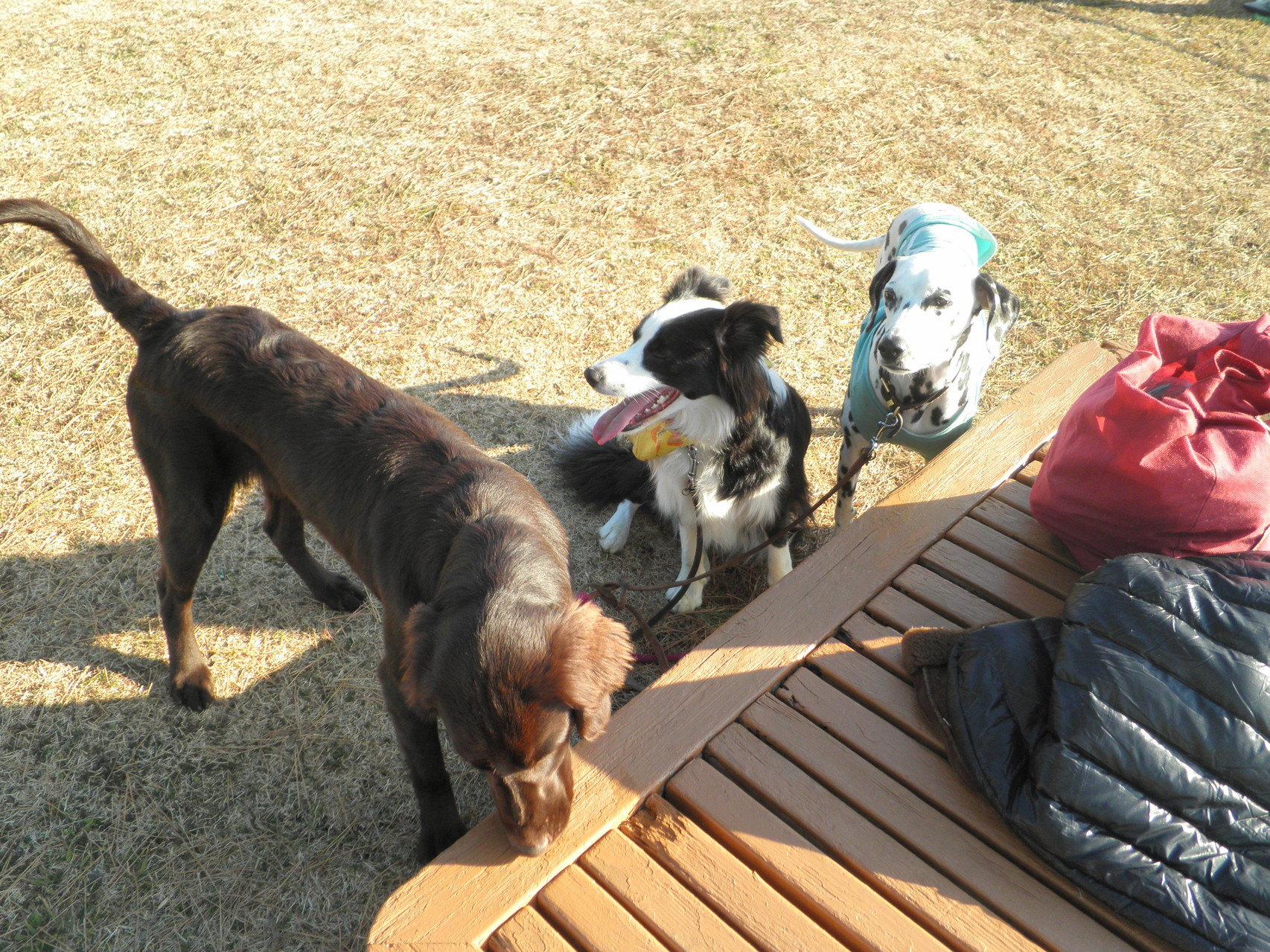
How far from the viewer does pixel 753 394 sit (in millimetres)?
2820

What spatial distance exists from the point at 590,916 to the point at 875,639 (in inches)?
46.4

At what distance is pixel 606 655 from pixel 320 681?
5.95ft

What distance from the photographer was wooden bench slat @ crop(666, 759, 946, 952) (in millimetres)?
1818

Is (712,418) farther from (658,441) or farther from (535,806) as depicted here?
(535,806)

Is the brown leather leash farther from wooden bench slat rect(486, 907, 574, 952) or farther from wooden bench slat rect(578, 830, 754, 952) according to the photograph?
wooden bench slat rect(486, 907, 574, 952)

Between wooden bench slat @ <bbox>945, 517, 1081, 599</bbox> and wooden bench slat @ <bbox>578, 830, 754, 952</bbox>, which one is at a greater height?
wooden bench slat @ <bbox>945, 517, 1081, 599</bbox>

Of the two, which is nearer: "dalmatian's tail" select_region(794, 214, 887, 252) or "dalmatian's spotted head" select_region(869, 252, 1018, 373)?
"dalmatian's spotted head" select_region(869, 252, 1018, 373)

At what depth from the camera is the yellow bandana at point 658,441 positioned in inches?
117

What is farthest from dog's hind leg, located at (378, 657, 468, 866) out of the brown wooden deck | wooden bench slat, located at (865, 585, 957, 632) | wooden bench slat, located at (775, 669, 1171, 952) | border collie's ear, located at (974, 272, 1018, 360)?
border collie's ear, located at (974, 272, 1018, 360)

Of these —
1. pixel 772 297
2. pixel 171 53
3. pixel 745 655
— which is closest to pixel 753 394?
pixel 745 655

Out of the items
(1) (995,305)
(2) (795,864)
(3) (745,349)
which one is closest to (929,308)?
(1) (995,305)

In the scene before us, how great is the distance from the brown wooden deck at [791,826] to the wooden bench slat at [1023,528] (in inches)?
2.1

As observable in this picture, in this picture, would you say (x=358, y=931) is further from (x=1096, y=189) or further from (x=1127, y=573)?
(x=1096, y=189)

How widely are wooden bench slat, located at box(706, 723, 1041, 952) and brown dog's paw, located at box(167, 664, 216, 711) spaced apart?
1.99 meters
